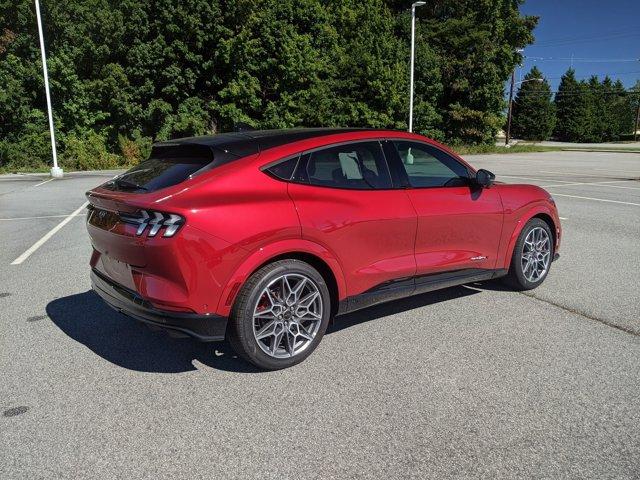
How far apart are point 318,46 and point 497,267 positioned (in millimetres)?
31409

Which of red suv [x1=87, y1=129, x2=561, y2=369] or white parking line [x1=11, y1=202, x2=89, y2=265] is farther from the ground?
red suv [x1=87, y1=129, x2=561, y2=369]

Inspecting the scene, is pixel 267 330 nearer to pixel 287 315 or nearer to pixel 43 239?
pixel 287 315

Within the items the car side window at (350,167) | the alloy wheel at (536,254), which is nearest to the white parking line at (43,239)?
the car side window at (350,167)

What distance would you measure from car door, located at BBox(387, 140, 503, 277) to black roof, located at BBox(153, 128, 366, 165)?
2.19 feet

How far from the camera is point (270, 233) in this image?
11.1 ft

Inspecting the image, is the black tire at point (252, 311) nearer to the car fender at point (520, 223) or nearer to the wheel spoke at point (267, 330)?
the wheel spoke at point (267, 330)

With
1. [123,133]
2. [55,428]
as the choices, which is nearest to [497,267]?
[55,428]

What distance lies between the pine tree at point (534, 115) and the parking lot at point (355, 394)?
85683 millimetres

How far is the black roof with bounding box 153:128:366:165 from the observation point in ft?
11.7

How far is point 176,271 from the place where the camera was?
3170 millimetres

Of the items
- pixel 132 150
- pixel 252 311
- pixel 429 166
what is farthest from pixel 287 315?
pixel 132 150

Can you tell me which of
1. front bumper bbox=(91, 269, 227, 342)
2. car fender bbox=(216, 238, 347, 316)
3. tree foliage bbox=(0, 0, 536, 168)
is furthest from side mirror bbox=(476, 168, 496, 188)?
tree foliage bbox=(0, 0, 536, 168)

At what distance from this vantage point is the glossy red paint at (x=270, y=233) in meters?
3.20

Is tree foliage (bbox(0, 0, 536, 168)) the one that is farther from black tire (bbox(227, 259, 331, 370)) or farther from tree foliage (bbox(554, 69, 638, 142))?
tree foliage (bbox(554, 69, 638, 142))
